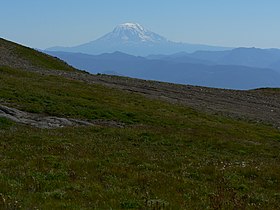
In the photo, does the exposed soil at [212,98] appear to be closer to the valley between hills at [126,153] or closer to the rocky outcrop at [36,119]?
the valley between hills at [126,153]

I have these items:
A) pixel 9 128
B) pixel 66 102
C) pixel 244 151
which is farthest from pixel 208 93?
pixel 9 128

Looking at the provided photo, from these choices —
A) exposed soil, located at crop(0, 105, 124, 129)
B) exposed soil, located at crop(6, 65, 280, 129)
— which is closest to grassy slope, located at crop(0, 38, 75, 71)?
exposed soil, located at crop(6, 65, 280, 129)

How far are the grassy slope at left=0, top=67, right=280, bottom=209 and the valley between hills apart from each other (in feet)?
0.16

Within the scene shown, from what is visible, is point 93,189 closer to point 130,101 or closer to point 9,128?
point 9,128

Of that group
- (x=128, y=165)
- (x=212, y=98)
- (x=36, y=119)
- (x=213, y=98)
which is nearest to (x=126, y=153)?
(x=128, y=165)

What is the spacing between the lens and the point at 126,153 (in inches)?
905

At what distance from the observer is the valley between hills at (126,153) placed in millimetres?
13945

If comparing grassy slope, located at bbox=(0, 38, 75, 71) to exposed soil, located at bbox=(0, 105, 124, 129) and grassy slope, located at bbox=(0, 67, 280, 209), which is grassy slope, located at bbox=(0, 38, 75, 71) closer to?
grassy slope, located at bbox=(0, 67, 280, 209)

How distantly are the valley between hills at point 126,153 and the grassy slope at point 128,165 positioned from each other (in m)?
0.05

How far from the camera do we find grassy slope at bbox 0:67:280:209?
13.6 meters

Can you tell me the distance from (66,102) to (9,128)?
44.9 feet

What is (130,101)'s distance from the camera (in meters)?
50.9

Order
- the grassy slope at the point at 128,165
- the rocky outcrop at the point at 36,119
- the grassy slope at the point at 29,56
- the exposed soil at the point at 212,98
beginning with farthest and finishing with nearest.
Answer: the grassy slope at the point at 29,56
the exposed soil at the point at 212,98
the rocky outcrop at the point at 36,119
the grassy slope at the point at 128,165

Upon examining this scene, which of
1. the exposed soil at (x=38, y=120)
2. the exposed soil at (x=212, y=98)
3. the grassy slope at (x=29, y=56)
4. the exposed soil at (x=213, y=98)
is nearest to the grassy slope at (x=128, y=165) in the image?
the exposed soil at (x=38, y=120)
